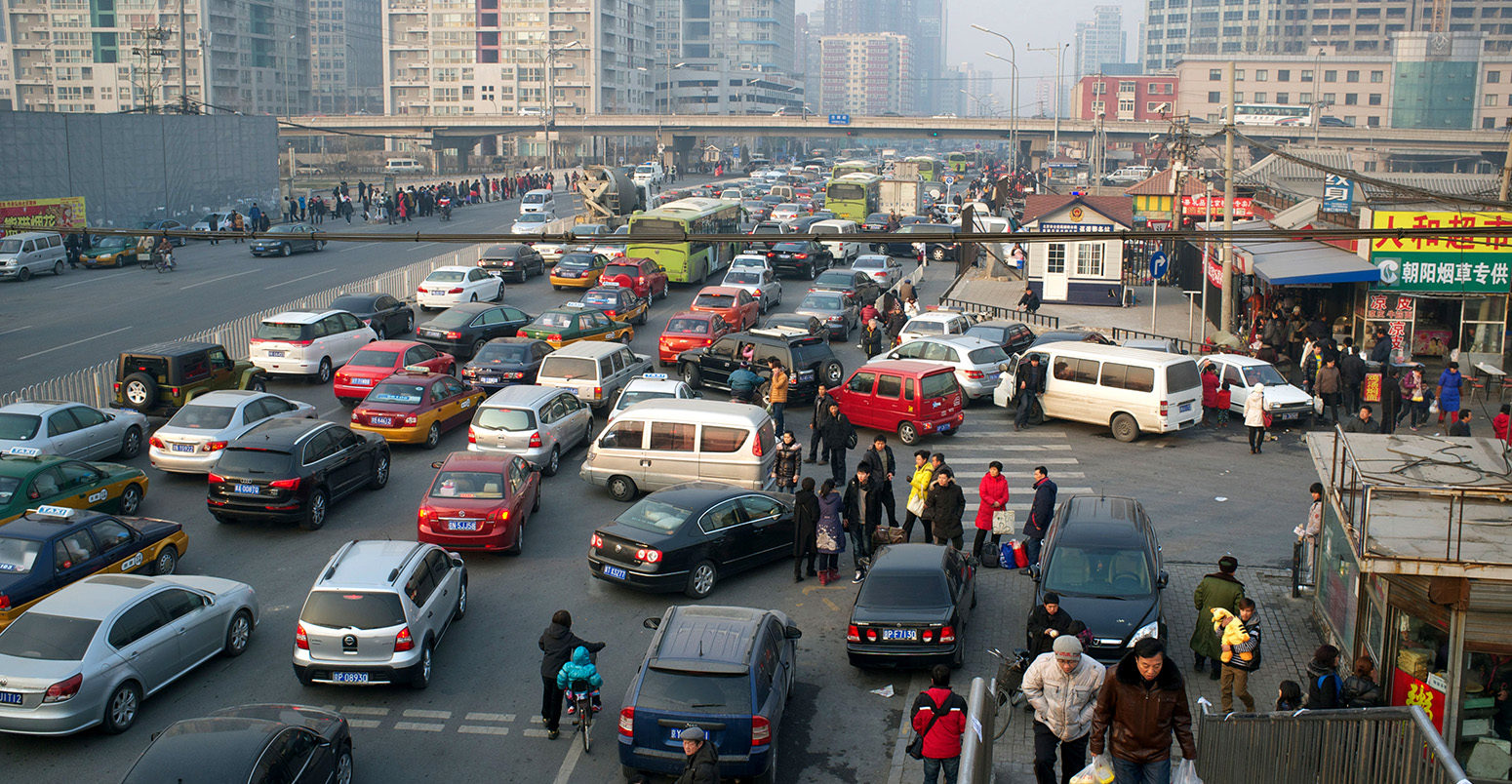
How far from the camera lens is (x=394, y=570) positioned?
13.1 metres

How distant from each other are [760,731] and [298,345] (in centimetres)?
1980

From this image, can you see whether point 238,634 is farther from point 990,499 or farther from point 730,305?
point 730,305

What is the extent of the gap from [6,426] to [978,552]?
50.9ft

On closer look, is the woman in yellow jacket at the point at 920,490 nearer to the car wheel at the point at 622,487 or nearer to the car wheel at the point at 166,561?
the car wheel at the point at 622,487

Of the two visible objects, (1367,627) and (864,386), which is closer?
(1367,627)

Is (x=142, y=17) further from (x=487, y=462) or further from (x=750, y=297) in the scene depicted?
(x=487, y=462)

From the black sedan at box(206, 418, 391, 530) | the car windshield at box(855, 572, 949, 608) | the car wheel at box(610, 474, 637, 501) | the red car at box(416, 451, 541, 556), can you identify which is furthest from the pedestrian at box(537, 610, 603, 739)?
the car wheel at box(610, 474, 637, 501)

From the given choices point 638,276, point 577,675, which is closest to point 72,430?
point 577,675

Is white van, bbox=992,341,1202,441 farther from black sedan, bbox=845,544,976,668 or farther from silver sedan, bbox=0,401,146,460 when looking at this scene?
silver sedan, bbox=0,401,146,460

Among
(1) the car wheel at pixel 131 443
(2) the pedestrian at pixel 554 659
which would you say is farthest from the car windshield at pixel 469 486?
(1) the car wheel at pixel 131 443

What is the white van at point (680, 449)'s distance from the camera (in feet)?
63.7

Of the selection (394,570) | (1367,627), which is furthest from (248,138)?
(1367,627)

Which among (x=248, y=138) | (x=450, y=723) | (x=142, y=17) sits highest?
(x=142, y=17)

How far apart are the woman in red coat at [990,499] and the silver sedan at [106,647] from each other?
9552 millimetres
